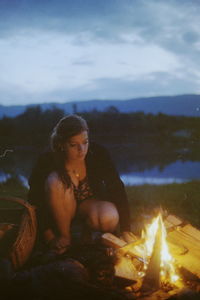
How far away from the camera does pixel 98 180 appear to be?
154 inches

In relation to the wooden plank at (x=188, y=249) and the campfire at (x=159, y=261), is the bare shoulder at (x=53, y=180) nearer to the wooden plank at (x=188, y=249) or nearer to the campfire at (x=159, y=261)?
the campfire at (x=159, y=261)

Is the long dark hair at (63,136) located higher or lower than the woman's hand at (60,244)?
higher

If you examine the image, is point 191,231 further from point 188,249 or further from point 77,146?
point 77,146

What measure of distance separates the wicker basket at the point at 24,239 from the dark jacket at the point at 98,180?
239 mm

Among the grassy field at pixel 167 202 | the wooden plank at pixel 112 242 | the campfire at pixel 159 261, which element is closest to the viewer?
the campfire at pixel 159 261

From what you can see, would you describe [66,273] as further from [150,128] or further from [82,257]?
[150,128]

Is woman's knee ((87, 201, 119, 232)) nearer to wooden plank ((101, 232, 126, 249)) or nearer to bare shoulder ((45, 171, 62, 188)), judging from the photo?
wooden plank ((101, 232, 126, 249))

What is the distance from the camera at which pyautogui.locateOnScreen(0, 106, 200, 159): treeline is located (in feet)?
80.5

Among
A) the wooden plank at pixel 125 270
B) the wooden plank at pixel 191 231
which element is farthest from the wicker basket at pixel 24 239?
the wooden plank at pixel 191 231

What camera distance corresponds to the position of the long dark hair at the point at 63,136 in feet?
11.7

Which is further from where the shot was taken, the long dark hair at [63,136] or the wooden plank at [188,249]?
the long dark hair at [63,136]

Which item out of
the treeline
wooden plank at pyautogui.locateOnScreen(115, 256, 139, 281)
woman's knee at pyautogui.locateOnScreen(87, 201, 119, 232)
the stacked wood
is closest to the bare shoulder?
woman's knee at pyautogui.locateOnScreen(87, 201, 119, 232)

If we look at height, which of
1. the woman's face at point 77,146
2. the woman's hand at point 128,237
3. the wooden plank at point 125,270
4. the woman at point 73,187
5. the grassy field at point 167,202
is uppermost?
the woman's face at point 77,146

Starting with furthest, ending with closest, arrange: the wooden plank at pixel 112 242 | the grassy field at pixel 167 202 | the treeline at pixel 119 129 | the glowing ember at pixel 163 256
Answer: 1. the treeline at pixel 119 129
2. the grassy field at pixel 167 202
3. the wooden plank at pixel 112 242
4. the glowing ember at pixel 163 256
